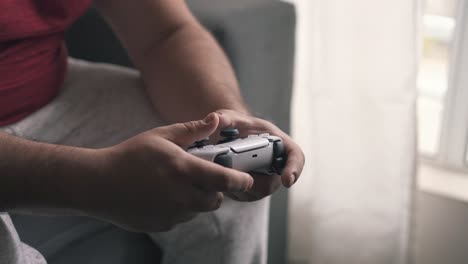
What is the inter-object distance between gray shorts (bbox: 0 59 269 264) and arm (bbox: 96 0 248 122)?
3 centimetres

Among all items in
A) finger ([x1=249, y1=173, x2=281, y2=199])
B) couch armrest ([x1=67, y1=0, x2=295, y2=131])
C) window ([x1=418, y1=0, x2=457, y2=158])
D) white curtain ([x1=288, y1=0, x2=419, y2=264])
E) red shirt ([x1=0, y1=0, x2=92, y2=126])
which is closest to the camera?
finger ([x1=249, y1=173, x2=281, y2=199])

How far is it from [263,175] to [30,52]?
369mm

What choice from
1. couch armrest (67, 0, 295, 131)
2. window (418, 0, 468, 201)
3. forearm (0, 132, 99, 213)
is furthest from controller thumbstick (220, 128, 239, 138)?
window (418, 0, 468, 201)

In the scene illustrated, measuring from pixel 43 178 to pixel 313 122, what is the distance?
2.31 ft

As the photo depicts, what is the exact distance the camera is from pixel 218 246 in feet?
2.92

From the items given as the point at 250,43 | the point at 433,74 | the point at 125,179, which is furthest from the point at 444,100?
the point at 125,179

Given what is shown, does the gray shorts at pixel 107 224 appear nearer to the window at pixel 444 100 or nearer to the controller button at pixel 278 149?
the controller button at pixel 278 149

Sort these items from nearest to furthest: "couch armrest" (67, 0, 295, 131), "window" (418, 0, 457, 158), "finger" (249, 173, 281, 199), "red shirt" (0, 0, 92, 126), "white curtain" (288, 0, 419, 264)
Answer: "finger" (249, 173, 281, 199) < "red shirt" (0, 0, 92, 126) < "couch armrest" (67, 0, 295, 131) < "white curtain" (288, 0, 419, 264) < "window" (418, 0, 457, 158)

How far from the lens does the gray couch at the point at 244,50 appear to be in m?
0.90

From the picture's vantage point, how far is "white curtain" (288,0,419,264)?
1189 millimetres

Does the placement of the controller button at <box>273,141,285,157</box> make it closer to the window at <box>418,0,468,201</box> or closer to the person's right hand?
the person's right hand

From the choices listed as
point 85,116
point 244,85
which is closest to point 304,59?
point 244,85

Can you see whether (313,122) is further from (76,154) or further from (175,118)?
(76,154)

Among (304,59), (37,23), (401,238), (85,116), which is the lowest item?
(401,238)
